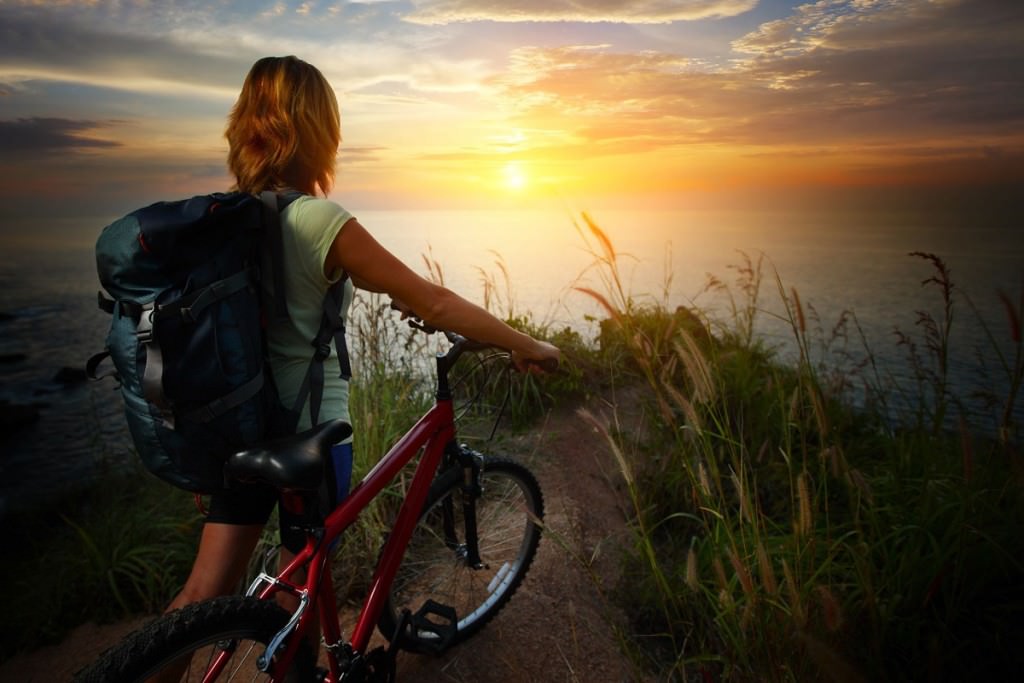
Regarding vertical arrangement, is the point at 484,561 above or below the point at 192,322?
below

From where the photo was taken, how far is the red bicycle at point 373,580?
59.4 inches

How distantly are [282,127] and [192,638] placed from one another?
4.62ft

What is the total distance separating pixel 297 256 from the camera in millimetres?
1753

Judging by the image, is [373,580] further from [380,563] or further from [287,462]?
[287,462]

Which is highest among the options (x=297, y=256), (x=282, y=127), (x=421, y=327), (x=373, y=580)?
(x=282, y=127)

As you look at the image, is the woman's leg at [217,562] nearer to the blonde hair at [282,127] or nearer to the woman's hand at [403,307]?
the woman's hand at [403,307]

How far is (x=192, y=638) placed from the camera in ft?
4.82

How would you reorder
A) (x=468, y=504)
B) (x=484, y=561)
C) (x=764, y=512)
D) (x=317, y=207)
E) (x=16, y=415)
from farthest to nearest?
1. (x=16, y=415)
2. (x=764, y=512)
3. (x=484, y=561)
4. (x=468, y=504)
5. (x=317, y=207)

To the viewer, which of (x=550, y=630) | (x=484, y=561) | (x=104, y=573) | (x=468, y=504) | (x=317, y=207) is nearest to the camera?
(x=317, y=207)

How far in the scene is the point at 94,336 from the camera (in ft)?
32.2

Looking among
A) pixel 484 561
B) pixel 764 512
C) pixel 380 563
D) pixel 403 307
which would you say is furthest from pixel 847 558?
pixel 403 307

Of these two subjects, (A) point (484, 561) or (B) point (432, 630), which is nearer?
(B) point (432, 630)

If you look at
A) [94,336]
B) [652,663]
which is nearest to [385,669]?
[652,663]

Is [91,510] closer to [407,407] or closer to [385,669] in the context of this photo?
[407,407]
